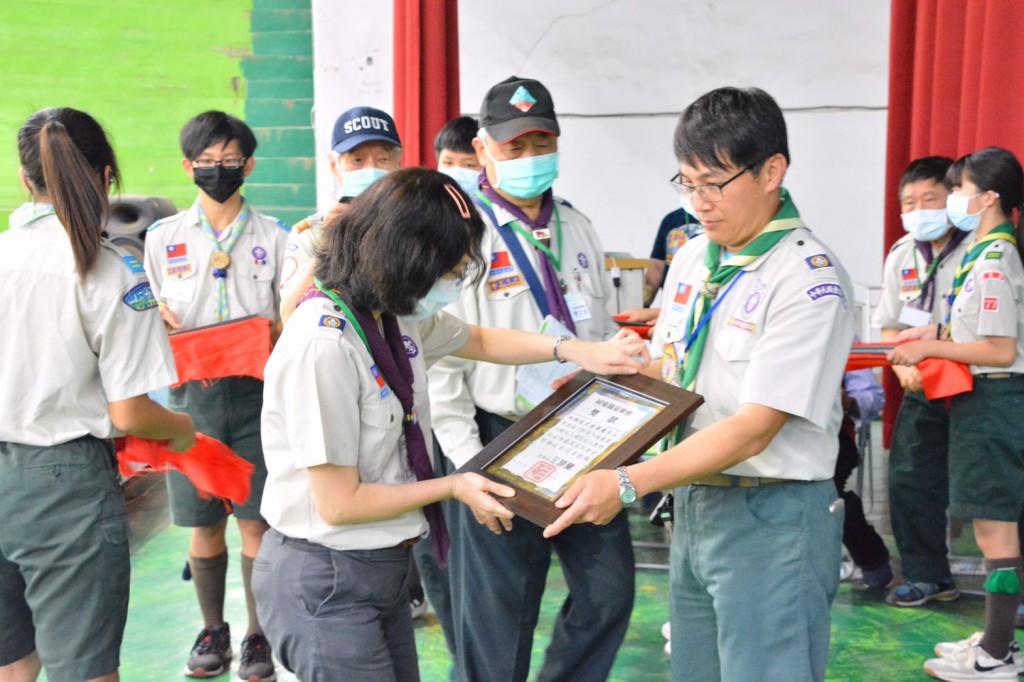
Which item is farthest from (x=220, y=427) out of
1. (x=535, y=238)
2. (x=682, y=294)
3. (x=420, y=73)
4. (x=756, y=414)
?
(x=420, y=73)

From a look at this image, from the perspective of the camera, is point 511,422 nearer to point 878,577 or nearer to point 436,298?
point 436,298

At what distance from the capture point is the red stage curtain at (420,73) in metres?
5.02

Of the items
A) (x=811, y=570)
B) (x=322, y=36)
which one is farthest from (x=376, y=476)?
(x=322, y=36)

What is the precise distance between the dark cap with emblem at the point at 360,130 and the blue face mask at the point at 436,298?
143 centimetres

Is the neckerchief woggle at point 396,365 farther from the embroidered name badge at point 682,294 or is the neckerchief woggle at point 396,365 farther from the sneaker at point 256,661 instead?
the sneaker at point 256,661

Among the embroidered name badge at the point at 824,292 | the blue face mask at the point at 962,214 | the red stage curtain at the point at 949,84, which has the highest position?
the red stage curtain at the point at 949,84

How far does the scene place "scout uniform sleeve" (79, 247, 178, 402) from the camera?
216 cm

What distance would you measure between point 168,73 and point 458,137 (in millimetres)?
4559

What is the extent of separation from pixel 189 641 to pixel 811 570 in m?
2.51

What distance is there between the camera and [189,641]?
144 inches

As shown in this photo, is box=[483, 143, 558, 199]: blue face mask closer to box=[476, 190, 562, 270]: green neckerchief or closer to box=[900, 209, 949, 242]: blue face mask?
box=[476, 190, 562, 270]: green neckerchief

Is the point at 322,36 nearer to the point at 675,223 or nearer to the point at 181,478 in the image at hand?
the point at 675,223

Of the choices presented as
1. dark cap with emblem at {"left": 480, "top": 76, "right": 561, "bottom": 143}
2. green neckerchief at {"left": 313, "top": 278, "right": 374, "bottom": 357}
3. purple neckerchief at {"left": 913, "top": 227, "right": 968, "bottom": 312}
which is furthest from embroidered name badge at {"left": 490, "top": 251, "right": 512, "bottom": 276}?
purple neckerchief at {"left": 913, "top": 227, "right": 968, "bottom": 312}

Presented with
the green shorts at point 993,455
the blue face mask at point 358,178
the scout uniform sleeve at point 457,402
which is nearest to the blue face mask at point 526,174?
the scout uniform sleeve at point 457,402
